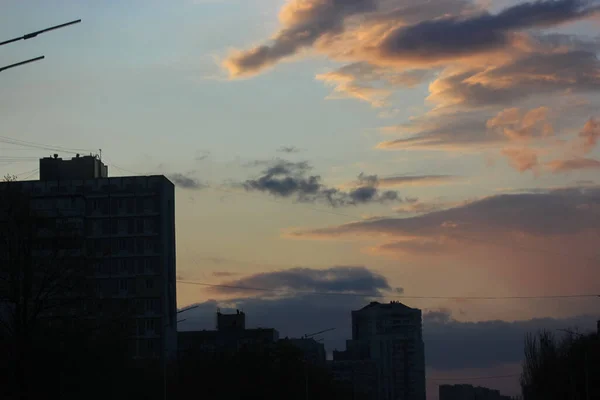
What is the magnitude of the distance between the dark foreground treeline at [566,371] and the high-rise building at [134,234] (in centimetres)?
4830

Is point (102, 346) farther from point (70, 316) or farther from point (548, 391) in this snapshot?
point (548, 391)

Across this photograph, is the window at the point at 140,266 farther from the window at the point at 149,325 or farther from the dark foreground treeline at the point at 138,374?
the dark foreground treeline at the point at 138,374

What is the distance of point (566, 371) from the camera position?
130 meters

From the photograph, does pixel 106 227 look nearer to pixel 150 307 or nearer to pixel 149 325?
pixel 150 307

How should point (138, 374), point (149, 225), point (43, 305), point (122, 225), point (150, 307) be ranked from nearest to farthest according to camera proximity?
1. point (43, 305)
2. point (138, 374)
3. point (150, 307)
4. point (149, 225)
5. point (122, 225)

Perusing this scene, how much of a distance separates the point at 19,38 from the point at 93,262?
101 feet

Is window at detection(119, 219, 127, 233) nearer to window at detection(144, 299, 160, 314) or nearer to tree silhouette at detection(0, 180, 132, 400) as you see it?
window at detection(144, 299, 160, 314)

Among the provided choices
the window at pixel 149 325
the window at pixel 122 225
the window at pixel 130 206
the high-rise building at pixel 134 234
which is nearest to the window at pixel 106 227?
the high-rise building at pixel 134 234

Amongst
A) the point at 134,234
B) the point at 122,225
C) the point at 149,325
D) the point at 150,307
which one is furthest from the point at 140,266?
the point at 149,325

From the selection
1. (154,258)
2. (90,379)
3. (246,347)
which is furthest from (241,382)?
(90,379)

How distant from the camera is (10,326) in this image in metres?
57.9

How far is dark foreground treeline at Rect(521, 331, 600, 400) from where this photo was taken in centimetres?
12381

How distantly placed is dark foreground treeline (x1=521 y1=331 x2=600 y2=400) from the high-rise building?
1902 inches

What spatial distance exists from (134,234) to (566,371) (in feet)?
191
